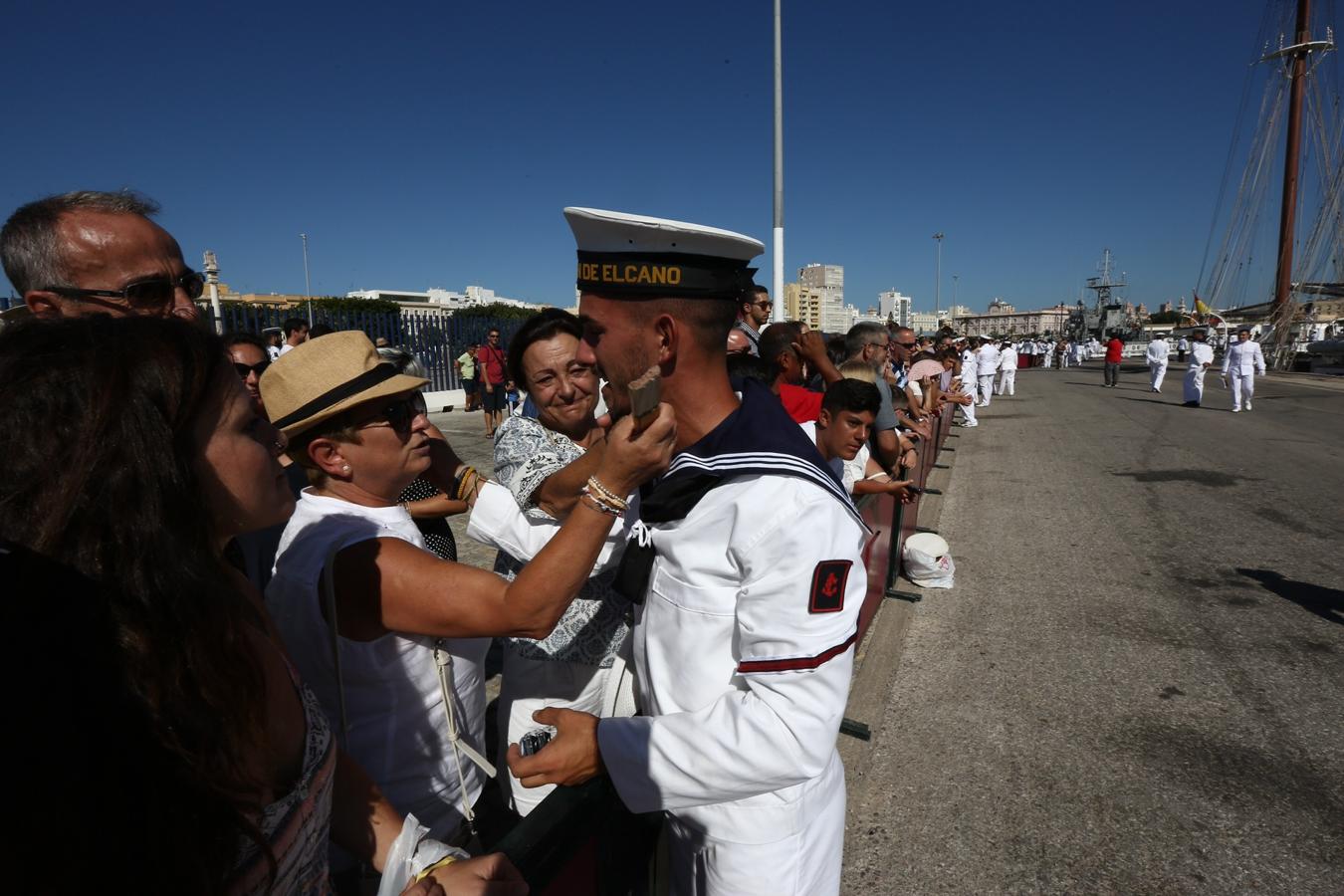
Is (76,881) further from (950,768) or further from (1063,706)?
(1063,706)

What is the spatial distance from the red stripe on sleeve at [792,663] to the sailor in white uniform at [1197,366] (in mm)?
19873

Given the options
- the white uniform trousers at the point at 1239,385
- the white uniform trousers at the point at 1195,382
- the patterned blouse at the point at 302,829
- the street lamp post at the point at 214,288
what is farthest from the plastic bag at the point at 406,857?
the white uniform trousers at the point at 1195,382

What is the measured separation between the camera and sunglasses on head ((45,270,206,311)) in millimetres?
1981

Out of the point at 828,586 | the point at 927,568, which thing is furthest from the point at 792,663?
the point at 927,568

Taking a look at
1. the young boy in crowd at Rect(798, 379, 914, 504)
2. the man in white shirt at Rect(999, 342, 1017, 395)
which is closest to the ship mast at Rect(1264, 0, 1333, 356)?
the man in white shirt at Rect(999, 342, 1017, 395)

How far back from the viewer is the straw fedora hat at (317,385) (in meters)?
1.59

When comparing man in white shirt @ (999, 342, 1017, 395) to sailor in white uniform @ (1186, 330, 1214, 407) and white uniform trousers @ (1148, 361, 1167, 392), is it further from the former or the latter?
sailor in white uniform @ (1186, 330, 1214, 407)

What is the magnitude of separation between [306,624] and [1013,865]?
2830 mm

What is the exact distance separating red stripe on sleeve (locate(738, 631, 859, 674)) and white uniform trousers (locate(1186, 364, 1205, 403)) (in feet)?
66.6

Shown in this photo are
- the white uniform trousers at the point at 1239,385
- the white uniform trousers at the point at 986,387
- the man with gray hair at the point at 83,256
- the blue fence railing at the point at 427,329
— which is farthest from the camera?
the white uniform trousers at the point at 986,387

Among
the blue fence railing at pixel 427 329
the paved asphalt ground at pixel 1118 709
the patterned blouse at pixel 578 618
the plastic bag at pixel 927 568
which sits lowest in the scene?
the paved asphalt ground at pixel 1118 709

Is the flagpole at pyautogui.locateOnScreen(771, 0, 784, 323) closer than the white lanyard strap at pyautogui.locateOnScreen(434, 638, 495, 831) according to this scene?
No

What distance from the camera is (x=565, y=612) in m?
1.96

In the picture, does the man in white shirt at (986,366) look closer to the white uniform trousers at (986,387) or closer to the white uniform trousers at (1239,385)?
the white uniform trousers at (986,387)
